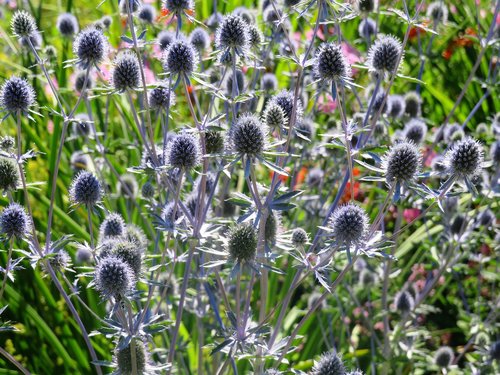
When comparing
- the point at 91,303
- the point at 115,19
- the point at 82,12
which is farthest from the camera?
the point at 82,12

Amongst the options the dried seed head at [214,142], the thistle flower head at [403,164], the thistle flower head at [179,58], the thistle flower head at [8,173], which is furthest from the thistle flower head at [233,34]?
the thistle flower head at [8,173]

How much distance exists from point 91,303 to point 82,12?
578cm

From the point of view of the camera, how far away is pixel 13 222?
107 inches

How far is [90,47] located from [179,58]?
1.36 ft

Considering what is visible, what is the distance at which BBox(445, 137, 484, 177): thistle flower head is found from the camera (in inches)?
106

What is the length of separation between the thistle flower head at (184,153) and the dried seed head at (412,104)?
2.00 m

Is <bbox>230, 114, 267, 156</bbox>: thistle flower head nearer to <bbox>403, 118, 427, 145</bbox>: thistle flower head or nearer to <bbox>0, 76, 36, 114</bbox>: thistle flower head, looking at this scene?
<bbox>0, 76, 36, 114</bbox>: thistle flower head

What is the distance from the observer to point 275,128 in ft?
9.30

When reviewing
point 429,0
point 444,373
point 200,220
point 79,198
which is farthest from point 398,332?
point 429,0

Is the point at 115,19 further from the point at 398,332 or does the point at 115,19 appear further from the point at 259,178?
the point at 398,332

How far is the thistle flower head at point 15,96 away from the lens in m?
2.80

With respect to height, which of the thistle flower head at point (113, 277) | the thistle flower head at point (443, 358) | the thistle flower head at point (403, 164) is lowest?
the thistle flower head at point (443, 358)

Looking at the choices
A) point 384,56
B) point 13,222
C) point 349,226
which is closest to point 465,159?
point 349,226

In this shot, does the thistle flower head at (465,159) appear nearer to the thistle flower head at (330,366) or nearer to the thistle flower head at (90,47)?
the thistle flower head at (330,366)
